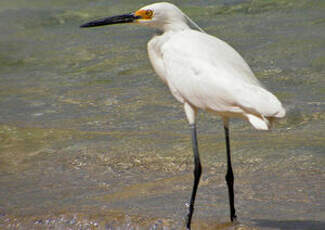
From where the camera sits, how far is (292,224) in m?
4.44

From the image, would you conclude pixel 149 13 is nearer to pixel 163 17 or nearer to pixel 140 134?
pixel 163 17

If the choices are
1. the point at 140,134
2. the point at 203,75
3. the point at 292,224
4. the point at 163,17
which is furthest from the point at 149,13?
the point at 140,134

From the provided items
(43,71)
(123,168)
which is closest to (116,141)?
(123,168)

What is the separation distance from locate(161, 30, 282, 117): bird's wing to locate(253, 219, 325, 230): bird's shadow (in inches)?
31.2

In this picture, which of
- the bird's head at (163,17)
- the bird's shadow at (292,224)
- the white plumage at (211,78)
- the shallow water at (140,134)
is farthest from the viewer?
the shallow water at (140,134)

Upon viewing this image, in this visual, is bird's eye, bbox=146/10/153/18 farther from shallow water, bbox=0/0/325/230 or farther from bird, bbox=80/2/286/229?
shallow water, bbox=0/0/325/230

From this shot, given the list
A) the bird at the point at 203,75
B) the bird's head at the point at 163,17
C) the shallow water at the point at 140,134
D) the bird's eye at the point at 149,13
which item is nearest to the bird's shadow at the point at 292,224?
the shallow water at the point at 140,134

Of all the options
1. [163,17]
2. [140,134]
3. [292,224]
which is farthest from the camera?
[140,134]

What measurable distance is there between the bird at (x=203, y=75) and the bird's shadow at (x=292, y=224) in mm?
203

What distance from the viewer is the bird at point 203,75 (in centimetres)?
400

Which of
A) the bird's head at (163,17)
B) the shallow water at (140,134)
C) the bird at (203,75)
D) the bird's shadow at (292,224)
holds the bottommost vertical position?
the shallow water at (140,134)

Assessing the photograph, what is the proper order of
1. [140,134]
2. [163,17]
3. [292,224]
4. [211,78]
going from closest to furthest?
1. [211,78]
2. [292,224]
3. [163,17]
4. [140,134]

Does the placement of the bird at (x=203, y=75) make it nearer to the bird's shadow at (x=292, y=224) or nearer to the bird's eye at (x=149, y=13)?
the bird's eye at (x=149, y=13)

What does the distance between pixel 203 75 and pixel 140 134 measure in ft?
8.18
